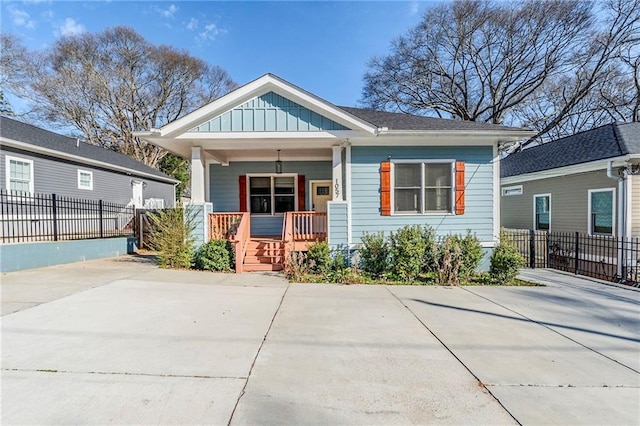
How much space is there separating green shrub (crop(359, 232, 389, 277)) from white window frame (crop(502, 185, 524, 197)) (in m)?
9.27

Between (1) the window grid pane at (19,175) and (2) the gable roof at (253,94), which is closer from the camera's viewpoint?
(2) the gable roof at (253,94)

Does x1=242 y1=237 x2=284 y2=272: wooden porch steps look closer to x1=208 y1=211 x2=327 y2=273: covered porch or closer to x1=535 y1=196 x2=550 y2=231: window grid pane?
x1=208 y1=211 x2=327 y2=273: covered porch

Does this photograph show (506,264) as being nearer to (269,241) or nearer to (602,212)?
(602,212)

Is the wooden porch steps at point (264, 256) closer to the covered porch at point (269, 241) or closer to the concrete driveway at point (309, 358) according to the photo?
the covered porch at point (269, 241)

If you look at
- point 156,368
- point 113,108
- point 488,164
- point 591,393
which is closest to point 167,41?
point 113,108

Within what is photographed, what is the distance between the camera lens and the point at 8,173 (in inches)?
394

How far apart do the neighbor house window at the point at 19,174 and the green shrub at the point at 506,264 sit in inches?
578

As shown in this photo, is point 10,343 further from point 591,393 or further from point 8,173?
point 8,173

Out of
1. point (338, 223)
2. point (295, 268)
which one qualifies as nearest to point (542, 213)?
point (338, 223)

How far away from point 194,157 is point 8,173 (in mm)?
7314

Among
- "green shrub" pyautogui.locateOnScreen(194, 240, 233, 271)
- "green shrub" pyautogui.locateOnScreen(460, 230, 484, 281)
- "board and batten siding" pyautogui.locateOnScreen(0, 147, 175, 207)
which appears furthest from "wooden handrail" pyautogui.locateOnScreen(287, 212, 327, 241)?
"board and batten siding" pyautogui.locateOnScreen(0, 147, 175, 207)

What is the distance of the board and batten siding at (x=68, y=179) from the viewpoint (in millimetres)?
10758

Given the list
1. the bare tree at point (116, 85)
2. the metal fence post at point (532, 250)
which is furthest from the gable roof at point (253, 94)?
the bare tree at point (116, 85)

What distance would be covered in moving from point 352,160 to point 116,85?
24.9 metres
